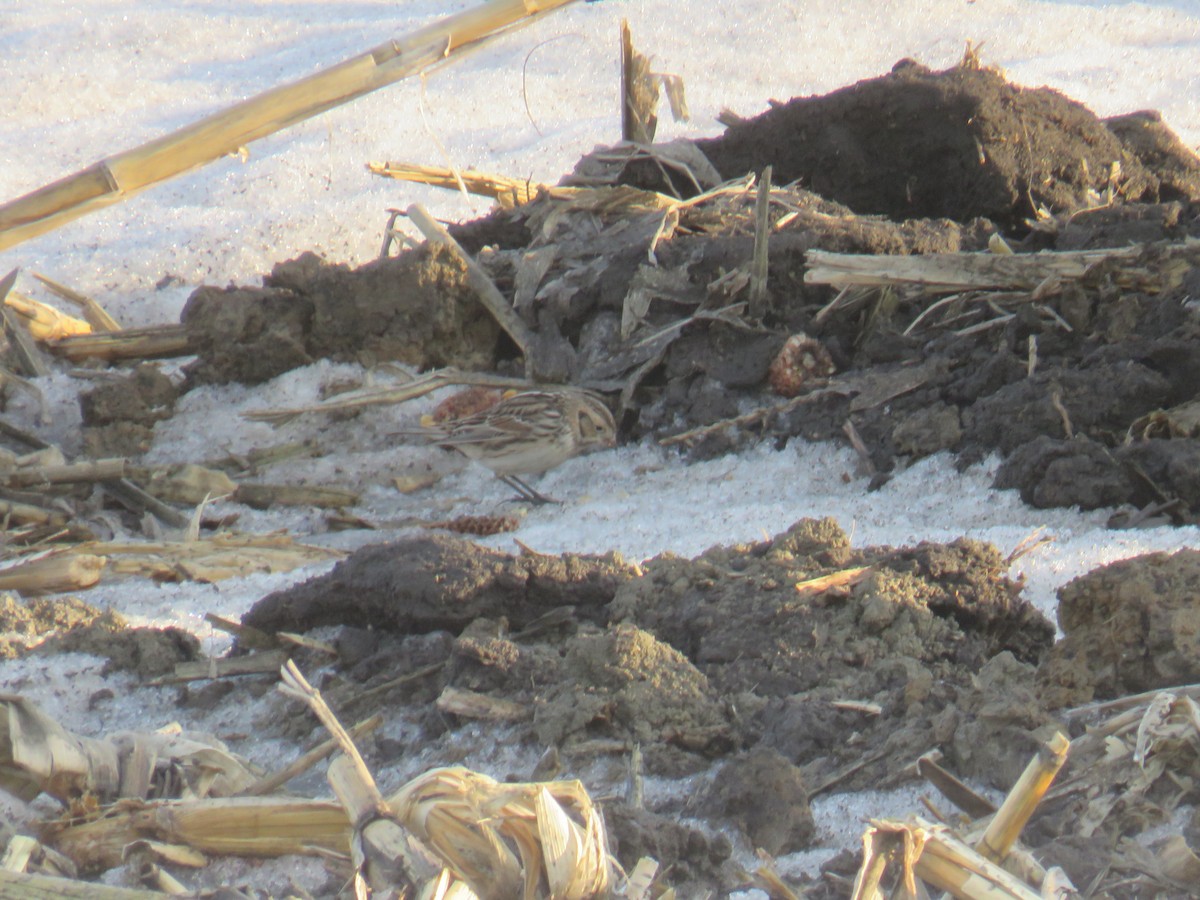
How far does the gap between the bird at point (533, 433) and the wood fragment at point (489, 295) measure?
0.33 meters

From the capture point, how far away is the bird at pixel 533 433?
4.97 meters

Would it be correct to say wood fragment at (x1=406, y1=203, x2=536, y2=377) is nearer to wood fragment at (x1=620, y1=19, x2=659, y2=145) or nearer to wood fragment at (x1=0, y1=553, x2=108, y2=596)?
wood fragment at (x1=620, y1=19, x2=659, y2=145)

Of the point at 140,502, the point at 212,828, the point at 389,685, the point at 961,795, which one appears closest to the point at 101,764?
the point at 212,828

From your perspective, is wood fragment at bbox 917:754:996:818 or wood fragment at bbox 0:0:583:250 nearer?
wood fragment at bbox 917:754:996:818

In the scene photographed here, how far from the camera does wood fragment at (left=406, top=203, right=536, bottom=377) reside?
5441mm

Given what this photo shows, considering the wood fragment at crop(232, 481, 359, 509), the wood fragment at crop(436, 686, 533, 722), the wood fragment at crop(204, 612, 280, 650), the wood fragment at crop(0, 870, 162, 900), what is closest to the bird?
the wood fragment at crop(232, 481, 359, 509)

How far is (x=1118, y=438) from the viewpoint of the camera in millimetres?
4199

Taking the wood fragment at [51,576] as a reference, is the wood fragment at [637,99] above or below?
above

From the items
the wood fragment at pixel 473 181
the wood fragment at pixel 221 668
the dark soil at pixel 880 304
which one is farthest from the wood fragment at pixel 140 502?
the wood fragment at pixel 473 181

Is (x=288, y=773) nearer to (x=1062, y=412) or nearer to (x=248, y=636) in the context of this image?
(x=248, y=636)

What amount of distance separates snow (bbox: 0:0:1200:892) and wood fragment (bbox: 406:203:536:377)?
334 mm

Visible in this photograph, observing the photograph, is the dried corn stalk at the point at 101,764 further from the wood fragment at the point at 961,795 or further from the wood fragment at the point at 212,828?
the wood fragment at the point at 961,795

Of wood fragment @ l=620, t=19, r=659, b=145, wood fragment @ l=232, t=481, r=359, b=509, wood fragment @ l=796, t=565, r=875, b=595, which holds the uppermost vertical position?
wood fragment @ l=620, t=19, r=659, b=145

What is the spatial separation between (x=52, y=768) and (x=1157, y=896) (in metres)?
1.57
